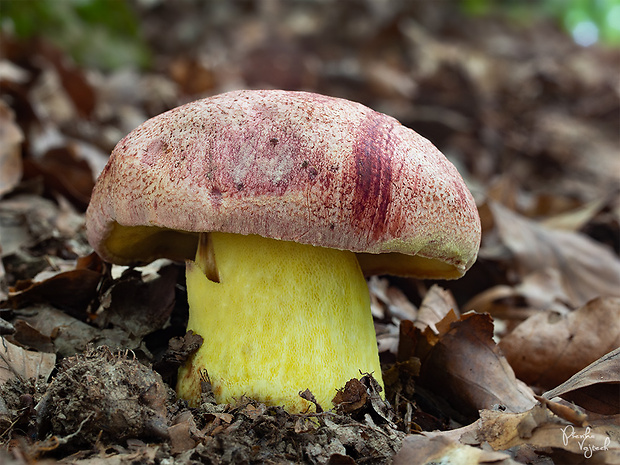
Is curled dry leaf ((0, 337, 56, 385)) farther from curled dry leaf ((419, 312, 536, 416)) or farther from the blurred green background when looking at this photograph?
the blurred green background

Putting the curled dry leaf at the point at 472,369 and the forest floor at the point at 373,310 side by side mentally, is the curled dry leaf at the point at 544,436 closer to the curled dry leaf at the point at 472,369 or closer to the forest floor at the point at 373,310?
the forest floor at the point at 373,310

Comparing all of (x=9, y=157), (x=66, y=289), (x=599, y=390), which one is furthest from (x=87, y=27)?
(x=599, y=390)

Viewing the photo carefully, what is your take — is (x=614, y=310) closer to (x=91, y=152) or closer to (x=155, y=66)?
(x=91, y=152)

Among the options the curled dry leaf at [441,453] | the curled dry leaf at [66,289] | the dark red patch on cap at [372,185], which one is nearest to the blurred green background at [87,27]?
the curled dry leaf at [66,289]

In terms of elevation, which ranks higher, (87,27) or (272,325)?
(87,27)

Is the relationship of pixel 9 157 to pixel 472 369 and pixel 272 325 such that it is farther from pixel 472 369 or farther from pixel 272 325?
pixel 472 369

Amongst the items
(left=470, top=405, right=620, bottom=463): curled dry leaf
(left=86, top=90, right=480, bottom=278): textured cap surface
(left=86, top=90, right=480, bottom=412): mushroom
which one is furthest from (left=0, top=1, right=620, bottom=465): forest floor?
(left=86, top=90, right=480, bottom=278): textured cap surface
